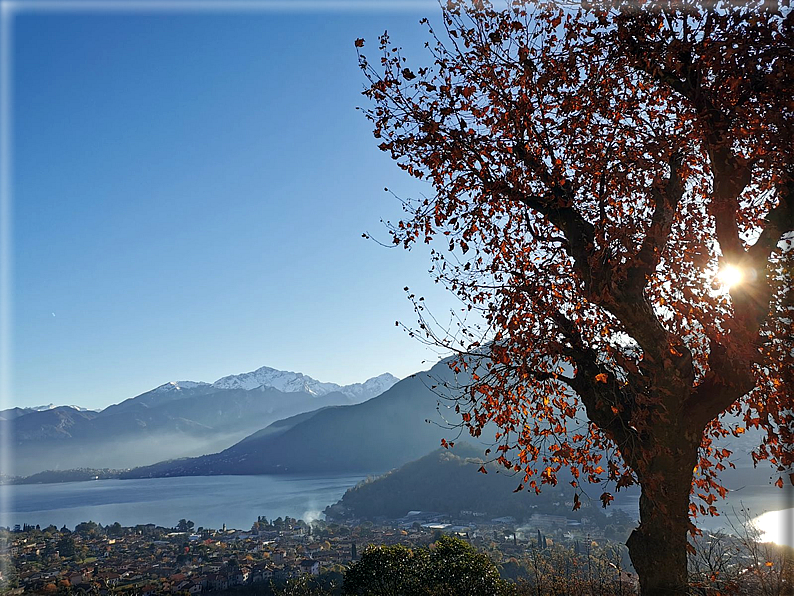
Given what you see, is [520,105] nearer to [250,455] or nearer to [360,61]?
[360,61]

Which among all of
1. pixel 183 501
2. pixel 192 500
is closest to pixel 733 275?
pixel 192 500

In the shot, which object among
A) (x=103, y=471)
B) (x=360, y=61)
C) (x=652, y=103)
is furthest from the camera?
(x=103, y=471)

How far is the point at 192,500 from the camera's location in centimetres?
7475

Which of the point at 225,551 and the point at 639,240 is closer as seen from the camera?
the point at 639,240

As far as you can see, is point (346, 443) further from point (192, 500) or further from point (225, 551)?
point (225, 551)

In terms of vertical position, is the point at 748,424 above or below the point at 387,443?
above

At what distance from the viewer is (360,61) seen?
4.56 metres

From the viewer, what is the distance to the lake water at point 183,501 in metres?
55.4

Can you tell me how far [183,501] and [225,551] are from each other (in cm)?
5746

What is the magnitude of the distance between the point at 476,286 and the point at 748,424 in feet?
9.23

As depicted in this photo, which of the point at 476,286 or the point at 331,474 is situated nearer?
the point at 476,286

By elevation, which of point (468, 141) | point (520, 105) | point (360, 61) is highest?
point (360, 61)

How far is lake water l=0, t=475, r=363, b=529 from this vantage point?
55.4 m

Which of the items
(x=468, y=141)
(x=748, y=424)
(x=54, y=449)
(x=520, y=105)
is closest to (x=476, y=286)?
(x=468, y=141)
